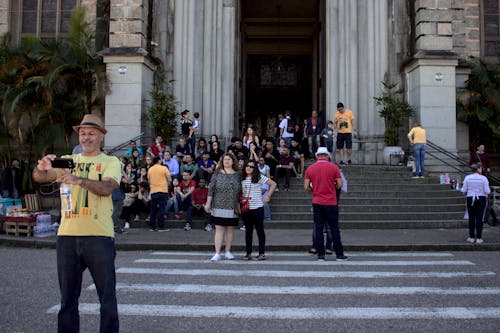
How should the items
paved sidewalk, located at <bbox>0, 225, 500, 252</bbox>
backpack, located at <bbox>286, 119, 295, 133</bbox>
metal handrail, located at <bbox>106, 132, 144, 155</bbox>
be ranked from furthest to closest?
backpack, located at <bbox>286, 119, 295, 133</bbox> < metal handrail, located at <bbox>106, 132, 144, 155</bbox> < paved sidewalk, located at <bbox>0, 225, 500, 252</bbox>

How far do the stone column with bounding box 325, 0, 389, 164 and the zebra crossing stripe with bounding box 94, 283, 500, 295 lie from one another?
11.3 m

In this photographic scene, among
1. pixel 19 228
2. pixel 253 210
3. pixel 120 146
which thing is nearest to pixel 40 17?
pixel 120 146

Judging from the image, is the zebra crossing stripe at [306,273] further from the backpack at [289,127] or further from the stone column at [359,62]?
the stone column at [359,62]

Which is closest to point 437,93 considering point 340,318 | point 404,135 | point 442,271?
point 404,135

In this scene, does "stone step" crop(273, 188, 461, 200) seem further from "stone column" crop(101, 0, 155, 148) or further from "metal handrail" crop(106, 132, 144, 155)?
"stone column" crop(101, 0, 155, 148)

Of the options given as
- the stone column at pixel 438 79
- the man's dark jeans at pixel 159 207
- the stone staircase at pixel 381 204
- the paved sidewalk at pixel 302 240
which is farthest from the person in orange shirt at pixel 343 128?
the man's dark jeans at pixel 159 207

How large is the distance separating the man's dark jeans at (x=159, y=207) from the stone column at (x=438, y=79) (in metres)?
8.83

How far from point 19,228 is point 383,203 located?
29.9 feet

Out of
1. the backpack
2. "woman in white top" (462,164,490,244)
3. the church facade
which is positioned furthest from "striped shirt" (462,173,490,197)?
the backpack

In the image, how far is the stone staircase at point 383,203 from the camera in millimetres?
12297

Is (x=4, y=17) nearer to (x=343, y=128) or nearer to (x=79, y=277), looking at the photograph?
(x=343, y=128)

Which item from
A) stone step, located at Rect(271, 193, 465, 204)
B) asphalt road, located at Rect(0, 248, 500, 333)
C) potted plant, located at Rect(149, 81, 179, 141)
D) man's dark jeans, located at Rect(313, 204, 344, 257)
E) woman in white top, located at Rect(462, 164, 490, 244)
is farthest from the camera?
potted plant, located at Rect(149, 81, 179, 141)

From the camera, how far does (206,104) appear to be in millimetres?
18016

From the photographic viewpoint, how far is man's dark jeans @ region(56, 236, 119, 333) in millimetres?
3699
